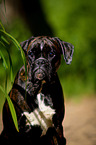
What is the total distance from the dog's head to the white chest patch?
0.18 meters

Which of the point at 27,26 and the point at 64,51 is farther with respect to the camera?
the point at 27,26

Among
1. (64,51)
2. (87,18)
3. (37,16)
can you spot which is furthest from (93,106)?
(64,51)

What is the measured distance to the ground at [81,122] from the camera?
7.09 feet

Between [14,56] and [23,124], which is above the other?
[14,56]

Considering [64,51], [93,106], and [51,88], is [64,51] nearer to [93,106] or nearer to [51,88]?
[51,88]

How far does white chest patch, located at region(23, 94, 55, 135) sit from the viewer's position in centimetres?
171

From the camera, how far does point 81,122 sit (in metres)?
2.57

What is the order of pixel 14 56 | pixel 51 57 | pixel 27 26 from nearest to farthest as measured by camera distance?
pixel 51 57 → pixel 14 56 → pixel 27 26

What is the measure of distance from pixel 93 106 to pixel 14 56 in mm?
1105

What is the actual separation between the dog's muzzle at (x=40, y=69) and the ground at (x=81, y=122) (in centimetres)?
73

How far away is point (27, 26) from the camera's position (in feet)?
9.76

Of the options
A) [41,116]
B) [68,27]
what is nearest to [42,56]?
[41,116]

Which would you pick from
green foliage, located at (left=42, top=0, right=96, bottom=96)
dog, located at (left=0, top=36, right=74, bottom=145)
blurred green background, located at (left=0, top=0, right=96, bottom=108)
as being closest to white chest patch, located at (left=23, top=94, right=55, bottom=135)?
dog, located at (left=0, top=36, right=74, bottom=145)

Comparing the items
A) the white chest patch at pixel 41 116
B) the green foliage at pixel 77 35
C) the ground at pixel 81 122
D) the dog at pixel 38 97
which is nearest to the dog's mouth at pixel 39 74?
the dog at pixel 38 97
